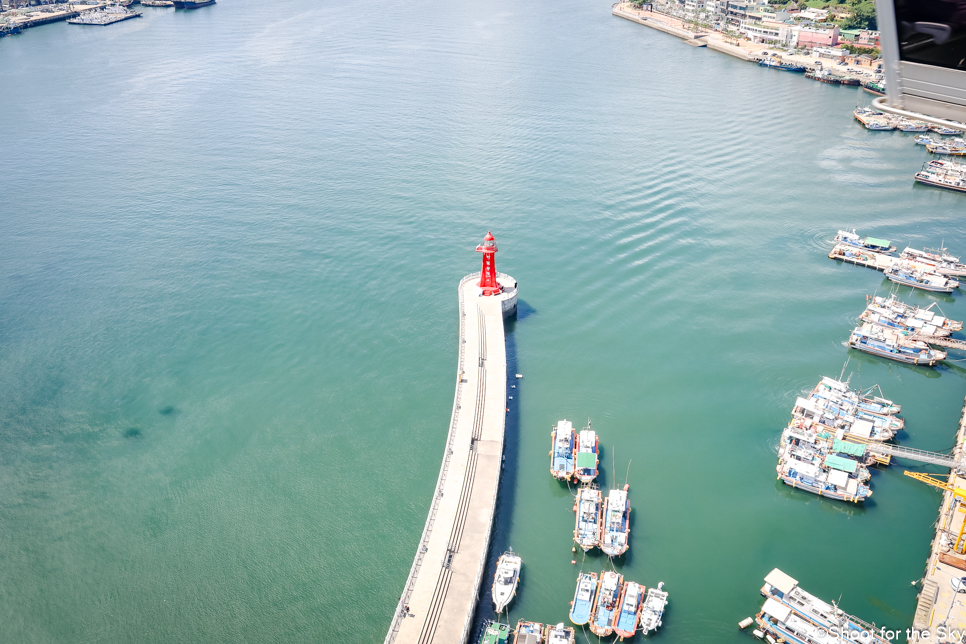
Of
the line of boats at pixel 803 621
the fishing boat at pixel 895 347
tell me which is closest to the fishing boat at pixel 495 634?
the line of boats at pixel 803 621

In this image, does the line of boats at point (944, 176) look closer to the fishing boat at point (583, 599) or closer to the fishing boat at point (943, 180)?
the fishing boat at point (943, 180)

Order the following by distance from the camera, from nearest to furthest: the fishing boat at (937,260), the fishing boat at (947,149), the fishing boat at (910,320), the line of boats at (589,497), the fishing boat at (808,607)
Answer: the fishing boat at (808,607) → the line of boats at (589,497) → the fishing boat at (910,320) → the fishing boat at (937,260) → the fishing boat at (947,149)

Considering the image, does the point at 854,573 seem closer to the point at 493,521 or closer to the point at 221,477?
the point at 493,521

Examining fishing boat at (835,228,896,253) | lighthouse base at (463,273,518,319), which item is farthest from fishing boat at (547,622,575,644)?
fishing boat at (835,228,896,253)

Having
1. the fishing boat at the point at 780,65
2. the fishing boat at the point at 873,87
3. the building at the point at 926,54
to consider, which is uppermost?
the building at the point at 926,54

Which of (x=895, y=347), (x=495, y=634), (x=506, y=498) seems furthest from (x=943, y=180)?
(x=495, y=634)

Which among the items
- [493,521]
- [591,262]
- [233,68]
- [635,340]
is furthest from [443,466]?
[233,68]
